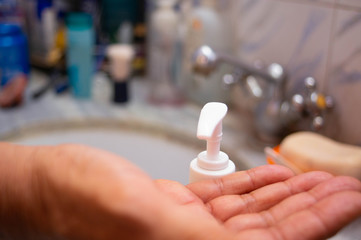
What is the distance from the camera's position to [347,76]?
2.04 ft

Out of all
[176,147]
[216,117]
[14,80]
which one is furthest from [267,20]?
[14,80]

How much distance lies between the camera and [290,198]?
0.43 metres

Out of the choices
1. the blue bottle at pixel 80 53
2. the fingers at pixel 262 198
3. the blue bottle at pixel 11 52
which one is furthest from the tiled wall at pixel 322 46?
the blue bottle at pixel 11 52

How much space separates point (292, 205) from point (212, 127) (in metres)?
0.11

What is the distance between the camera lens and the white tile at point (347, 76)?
60 cm

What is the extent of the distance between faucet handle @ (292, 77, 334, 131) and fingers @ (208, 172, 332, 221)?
0.67 ft

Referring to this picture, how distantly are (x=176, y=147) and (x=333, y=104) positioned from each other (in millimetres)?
294

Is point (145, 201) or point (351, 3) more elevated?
point (351, 3)

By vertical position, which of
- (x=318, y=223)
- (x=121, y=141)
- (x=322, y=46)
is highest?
(x=322, y=46)

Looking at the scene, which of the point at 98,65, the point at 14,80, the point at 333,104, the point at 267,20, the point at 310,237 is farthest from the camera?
the point at 98,65

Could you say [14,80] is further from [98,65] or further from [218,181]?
[218,181]

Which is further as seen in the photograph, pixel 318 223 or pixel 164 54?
pixel 164 54

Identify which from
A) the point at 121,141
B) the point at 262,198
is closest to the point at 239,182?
the point at 262,198

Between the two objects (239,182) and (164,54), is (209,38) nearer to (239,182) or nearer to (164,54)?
(164,54)
